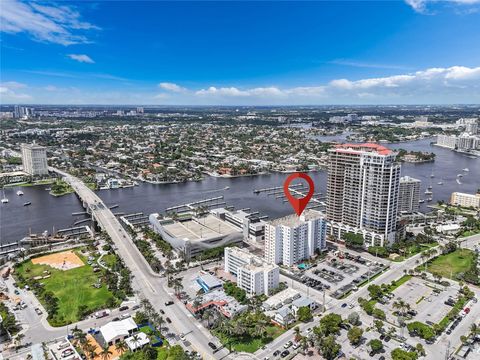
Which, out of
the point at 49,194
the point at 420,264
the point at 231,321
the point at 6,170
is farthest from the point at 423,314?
the point at 6,170

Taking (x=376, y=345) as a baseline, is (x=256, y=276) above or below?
above

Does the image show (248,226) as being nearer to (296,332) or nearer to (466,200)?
(296,332)

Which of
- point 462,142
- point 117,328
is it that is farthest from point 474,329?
point 462,142

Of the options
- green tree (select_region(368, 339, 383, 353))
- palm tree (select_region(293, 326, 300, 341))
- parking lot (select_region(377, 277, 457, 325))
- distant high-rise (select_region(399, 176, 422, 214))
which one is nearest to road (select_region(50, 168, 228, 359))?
palm tree (select_region(293, 326, 300, 341))

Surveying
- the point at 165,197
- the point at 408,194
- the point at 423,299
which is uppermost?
the point at 408,194

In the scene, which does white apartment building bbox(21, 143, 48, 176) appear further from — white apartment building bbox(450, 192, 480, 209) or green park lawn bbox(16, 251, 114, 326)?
white apartment building bbox(450, 192, 480, 209)
